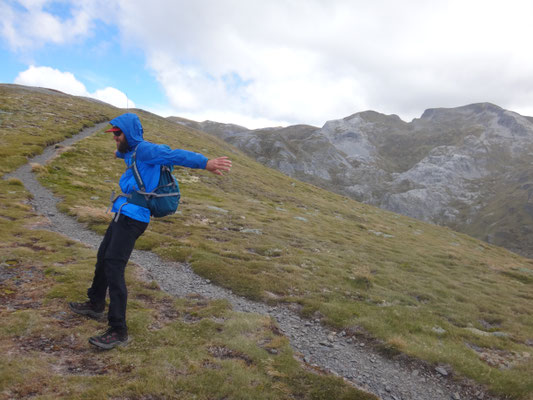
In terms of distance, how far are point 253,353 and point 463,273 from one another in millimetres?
28822

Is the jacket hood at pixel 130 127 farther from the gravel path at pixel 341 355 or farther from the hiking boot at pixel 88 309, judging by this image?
the gravel path at pixel 341 355

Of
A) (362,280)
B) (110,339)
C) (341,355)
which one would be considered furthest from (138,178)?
(362,280)

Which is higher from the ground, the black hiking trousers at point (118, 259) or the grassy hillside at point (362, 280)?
the black hiking trousers at point (118, 259)

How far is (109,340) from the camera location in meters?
8.16

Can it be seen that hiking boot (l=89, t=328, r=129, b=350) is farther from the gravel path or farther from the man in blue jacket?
the gravel path

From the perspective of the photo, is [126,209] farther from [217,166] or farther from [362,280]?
[362,280]

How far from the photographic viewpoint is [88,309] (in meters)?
9.54

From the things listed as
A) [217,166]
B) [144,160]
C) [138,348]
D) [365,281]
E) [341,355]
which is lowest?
[341,355]

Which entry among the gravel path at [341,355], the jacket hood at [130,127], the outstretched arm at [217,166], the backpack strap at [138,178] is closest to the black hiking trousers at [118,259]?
the backpack strap at [138,178]

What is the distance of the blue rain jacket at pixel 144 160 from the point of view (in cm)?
780

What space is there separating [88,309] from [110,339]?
193 centimetres

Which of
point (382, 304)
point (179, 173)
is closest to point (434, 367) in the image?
point (382, 304)

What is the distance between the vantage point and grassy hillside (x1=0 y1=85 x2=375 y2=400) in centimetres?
692

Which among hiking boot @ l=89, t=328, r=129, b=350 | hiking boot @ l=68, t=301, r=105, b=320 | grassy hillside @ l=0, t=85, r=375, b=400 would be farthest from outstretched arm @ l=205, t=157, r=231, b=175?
hiking boot @ l=68, t=301, r=105, b=320
